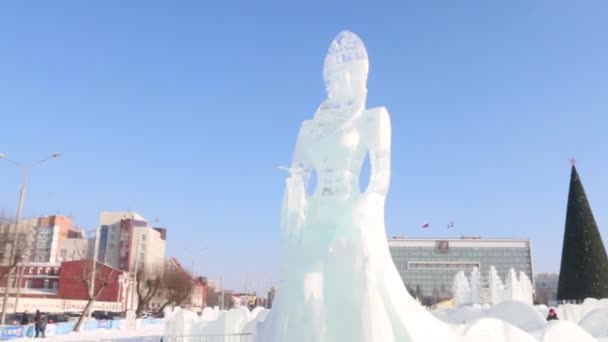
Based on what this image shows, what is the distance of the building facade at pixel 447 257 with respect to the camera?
105 meters

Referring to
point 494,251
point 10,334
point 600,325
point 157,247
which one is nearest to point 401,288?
point 600,325

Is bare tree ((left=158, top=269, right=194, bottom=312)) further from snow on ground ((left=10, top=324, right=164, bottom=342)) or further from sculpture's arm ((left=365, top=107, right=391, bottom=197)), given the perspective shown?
sculpture's arm ((left=365, top=107, right=391, bottom=197))

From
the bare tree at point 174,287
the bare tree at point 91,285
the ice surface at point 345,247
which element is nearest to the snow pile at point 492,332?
the ice surface at point 345,247

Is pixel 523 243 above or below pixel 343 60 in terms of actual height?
above

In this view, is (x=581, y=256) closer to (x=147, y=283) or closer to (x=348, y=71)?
(x=348, y=71)

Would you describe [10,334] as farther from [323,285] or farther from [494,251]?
[494,251]

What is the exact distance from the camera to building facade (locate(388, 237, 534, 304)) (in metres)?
105

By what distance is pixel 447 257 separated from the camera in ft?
356

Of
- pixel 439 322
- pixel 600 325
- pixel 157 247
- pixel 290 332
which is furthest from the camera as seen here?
pixel 157 247

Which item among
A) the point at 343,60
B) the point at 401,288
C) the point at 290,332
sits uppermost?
the point at 343,60

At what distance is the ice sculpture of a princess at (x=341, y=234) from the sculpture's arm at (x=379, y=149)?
0.05 feet

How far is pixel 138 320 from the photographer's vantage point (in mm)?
35031

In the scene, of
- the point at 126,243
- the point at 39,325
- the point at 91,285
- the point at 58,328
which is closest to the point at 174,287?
the point at 91,285

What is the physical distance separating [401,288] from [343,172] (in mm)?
1872
